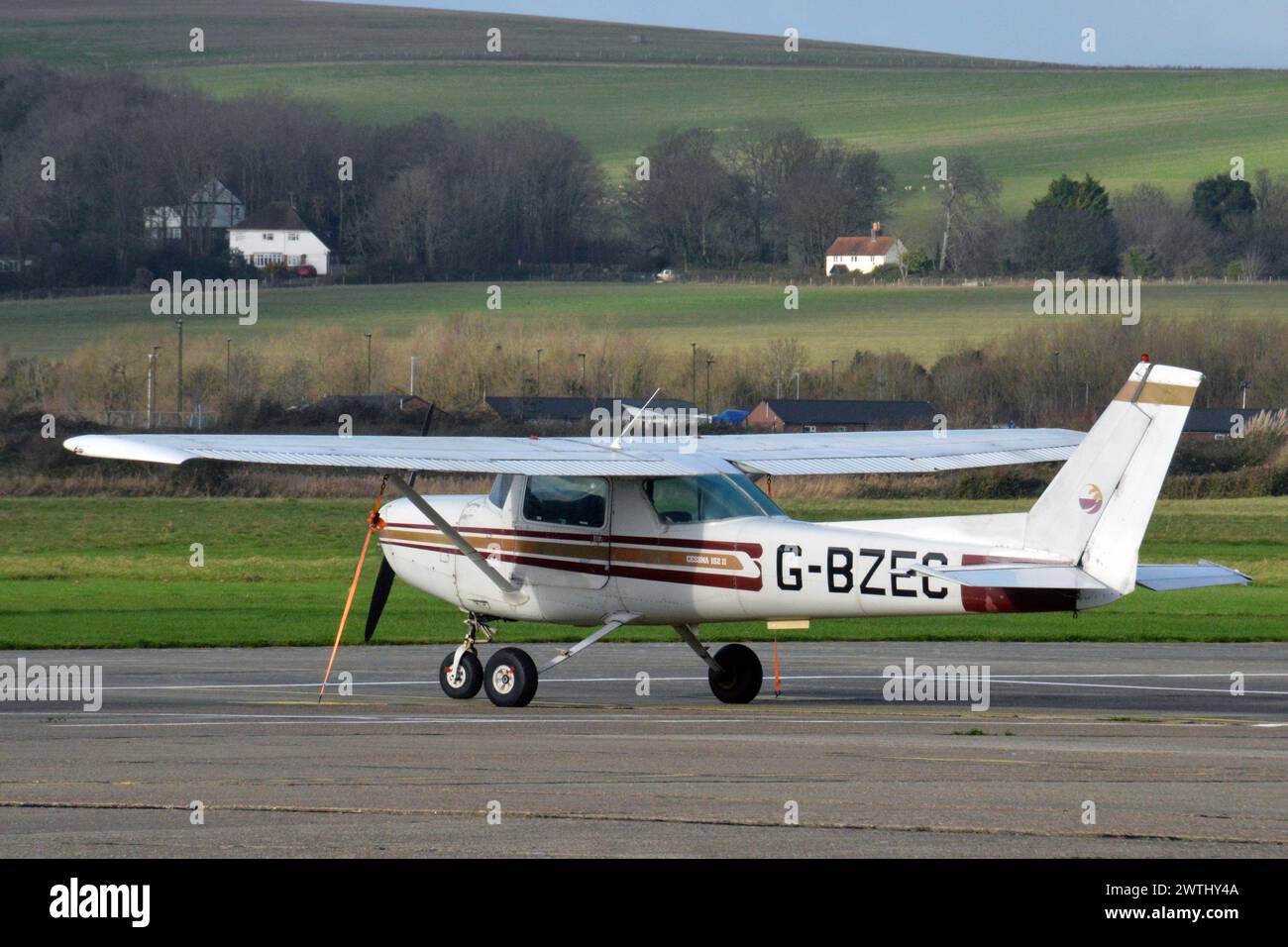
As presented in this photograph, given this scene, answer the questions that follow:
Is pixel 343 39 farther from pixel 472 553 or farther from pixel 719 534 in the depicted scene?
pixel 719 534

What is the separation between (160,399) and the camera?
78812 millimetres

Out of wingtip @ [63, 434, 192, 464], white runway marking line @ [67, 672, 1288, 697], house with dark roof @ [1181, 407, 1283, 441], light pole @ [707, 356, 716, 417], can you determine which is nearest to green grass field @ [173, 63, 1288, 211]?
house with dark roof @ [1181, 407, 1283, 441]

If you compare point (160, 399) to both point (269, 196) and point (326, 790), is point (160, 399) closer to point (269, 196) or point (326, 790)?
point (269, 196)

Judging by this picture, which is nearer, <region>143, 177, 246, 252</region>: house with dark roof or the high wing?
the high wing

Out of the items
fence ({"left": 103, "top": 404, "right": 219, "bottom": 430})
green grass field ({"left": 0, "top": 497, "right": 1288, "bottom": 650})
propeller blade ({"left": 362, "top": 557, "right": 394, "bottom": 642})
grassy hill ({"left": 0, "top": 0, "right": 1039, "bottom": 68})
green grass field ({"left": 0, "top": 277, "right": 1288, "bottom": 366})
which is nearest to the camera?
propeller blade ({"left": 362, "top": 557, "right": 394, "bottom": 642})

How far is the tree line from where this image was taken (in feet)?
365

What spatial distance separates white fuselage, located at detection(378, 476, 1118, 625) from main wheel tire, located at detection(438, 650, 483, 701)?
51 cm

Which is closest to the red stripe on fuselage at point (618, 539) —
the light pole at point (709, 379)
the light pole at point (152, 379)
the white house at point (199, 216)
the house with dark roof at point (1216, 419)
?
the light pole at point (152, 379)

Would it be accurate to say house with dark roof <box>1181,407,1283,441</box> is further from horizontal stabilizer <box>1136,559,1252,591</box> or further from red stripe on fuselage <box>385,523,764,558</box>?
red stripe on fuselage <box>385,523,764,558</box>

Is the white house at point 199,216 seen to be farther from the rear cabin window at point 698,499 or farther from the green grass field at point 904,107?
the rear cabin window at point 698,499

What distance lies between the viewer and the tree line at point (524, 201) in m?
111

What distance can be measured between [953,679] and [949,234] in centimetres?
9990

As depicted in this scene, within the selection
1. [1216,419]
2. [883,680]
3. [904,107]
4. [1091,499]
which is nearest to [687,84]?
[904,107]

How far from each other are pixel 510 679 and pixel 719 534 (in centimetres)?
247
